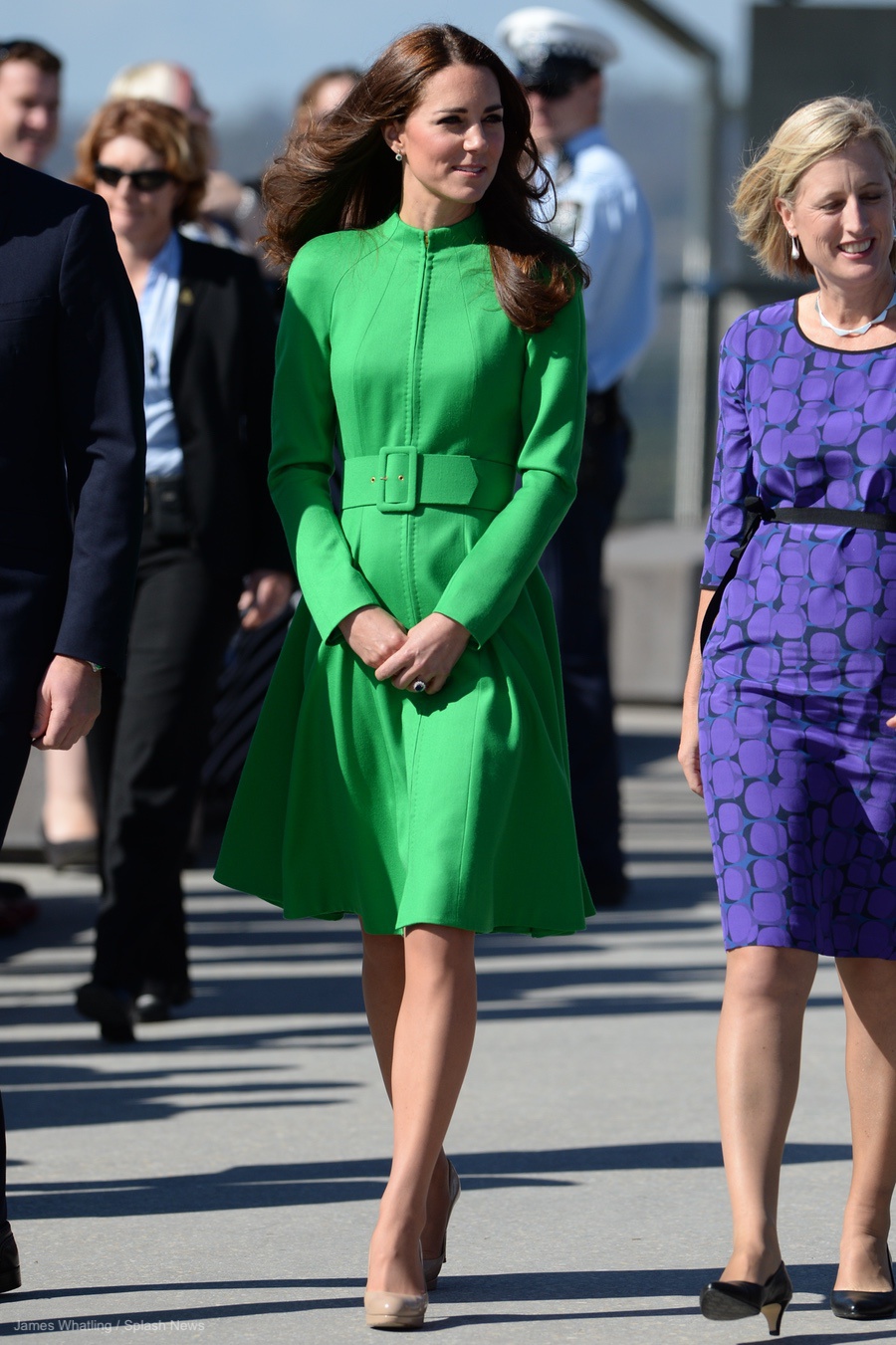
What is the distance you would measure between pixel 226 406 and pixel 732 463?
7.23ft

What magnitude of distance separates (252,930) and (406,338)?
3.65 meters

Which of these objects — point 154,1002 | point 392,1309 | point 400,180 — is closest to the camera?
point 392,1309

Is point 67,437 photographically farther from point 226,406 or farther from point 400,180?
point 226,406

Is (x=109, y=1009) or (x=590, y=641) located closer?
(x=109, y=1009)

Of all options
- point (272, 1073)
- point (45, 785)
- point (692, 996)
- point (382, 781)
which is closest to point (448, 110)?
point (382, 781)

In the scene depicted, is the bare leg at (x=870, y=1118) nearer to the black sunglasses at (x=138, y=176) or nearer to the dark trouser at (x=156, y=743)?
the dark trouser at (x=156, y=743)

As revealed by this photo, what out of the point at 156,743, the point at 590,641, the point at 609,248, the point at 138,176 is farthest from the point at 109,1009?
the point at 609,248

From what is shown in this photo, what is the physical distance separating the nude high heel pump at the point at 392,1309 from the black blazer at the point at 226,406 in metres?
2.52

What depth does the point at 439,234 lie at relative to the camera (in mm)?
3834

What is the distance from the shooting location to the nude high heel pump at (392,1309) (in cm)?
349

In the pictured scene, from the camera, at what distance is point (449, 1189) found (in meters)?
3.83

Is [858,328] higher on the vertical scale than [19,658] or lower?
higher

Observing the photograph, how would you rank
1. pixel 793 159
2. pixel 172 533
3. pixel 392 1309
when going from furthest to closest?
pixel 172 533, pixel 793 159, pixel 392 1309

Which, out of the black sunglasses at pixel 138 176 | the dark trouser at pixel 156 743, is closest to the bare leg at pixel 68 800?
the dark trouser at pixel 156 743
